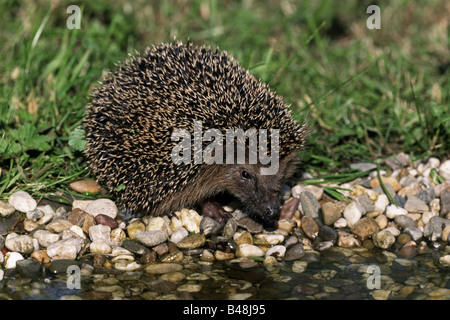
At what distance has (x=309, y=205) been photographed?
6594 millimetres

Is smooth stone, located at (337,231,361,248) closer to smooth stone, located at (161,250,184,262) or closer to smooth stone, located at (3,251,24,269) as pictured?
smooth stone, located at (161,250,184,262)

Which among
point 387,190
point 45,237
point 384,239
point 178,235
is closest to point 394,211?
point 387,190

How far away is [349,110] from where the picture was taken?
26.5ft

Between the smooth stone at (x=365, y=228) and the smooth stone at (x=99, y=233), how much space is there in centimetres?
263

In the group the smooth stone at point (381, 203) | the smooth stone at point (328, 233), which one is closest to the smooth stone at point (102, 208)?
the smooth stone at point (328, 233)

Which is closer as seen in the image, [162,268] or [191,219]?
[162,268]

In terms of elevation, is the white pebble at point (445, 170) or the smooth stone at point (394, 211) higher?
the white pebble at point (445, 170)

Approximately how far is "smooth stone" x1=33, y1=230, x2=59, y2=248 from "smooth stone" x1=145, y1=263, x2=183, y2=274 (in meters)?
1.05

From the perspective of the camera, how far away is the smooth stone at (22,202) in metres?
6.14

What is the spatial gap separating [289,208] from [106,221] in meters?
2.05

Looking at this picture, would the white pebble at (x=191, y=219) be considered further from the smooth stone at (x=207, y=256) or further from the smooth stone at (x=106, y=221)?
the smooth stone at (x=106, y=221)

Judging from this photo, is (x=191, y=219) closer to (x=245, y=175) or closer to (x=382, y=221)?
(x=245, y=175)

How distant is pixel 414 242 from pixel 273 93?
220cm
